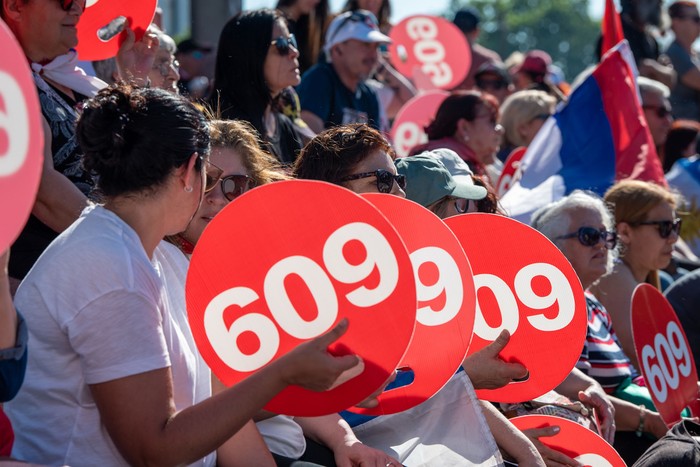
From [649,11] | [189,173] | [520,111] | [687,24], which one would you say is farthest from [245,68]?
[687,24]

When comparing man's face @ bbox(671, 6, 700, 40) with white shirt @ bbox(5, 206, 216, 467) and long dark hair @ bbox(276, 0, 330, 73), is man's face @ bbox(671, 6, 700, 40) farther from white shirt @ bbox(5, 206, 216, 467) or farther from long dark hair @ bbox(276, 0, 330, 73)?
white shirt @ bbox(5, 206, 216, 467)

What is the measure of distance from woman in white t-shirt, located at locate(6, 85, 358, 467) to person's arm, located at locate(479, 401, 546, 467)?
1.13 m

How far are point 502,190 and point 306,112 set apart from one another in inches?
52.0

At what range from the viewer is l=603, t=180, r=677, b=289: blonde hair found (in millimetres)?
5152

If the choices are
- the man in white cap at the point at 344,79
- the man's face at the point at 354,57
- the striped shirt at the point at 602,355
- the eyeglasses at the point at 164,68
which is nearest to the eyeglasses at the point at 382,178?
the striped shirt at the point at 602,355

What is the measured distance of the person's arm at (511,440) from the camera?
10.5ft

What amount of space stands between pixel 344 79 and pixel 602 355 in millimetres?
2308

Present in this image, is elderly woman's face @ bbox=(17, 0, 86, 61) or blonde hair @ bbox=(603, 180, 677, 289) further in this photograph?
blonde hair @ bbox=(603, 180, 677, 289)

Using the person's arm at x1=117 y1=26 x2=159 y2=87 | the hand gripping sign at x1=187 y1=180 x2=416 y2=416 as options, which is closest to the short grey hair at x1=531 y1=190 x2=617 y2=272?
the person's arm at x1=117 y1=26 x2=159 y2=87

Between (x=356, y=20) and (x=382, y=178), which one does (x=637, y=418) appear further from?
(x=356, y=20)

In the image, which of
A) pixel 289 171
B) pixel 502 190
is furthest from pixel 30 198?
pixel 502 190

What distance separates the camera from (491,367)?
3.01 meters

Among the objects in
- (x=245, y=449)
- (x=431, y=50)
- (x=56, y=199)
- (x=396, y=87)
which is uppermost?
(x=56, y=199)

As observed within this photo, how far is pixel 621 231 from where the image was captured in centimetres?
516
